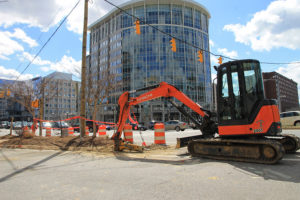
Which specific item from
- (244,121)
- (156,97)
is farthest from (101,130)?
(244,121)

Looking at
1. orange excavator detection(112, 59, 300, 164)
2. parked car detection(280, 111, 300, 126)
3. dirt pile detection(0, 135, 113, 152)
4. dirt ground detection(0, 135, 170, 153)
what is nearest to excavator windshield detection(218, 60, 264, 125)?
orange excavator detection(112, 59, 300, 164)

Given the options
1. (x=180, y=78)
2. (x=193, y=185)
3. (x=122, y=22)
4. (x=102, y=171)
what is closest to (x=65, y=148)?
(x=102, y=171)

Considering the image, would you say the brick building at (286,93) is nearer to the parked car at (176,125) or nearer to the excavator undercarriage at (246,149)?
the parked car at (176,125)

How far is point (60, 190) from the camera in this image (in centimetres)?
414

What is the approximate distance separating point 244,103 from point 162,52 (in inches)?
2059

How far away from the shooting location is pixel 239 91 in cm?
654

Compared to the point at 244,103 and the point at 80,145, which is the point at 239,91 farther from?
the point at 80,145

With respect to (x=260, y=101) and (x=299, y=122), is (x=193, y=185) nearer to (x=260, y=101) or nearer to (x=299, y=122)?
(x=260, y=101)

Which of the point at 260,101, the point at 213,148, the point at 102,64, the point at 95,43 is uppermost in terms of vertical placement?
the point at 95,43

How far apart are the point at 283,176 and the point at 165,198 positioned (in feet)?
10.0

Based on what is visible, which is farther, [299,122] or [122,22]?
[122,22]

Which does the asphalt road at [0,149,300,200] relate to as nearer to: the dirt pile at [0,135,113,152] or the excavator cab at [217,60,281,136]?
the excavator cab at [217,60,281,136]

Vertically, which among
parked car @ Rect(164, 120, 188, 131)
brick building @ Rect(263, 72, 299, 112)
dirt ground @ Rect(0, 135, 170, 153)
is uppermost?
brick building @ Rect(263, 72, 299, 112)

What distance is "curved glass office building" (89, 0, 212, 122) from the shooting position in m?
56.7
